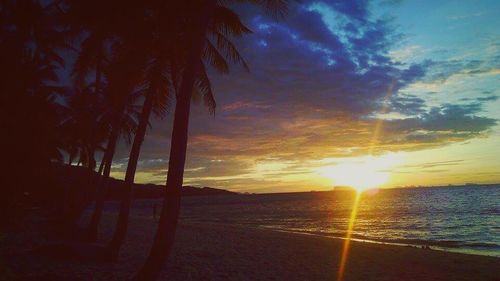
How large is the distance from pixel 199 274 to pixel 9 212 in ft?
24.2

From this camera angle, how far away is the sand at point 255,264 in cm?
1148

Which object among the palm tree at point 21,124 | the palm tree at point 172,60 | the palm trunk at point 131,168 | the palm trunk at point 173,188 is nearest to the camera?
the palm tree at point 21,124

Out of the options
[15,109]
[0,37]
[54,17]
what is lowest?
[15,109]

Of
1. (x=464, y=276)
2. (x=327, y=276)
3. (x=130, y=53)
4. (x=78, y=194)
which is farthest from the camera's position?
(x=78, y=194)

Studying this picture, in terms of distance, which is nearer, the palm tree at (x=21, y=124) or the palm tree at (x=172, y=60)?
the palm tree at (x=21, y=124)

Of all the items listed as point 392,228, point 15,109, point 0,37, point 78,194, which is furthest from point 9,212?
point 392,228

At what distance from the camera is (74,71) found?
1939 centimetres

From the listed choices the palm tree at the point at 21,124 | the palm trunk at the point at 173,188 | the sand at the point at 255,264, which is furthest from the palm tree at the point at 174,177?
the sand at the point at 255,264

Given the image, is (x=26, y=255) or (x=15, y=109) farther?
(x=26, y=255)

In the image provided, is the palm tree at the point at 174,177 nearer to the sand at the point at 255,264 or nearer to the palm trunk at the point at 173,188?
the palm trunk at the point at 173,188

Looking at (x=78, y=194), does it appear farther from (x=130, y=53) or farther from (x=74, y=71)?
(x=130, y=53)

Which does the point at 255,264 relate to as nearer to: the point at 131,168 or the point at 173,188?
the point at 131,168

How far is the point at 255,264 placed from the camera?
52.3 ft

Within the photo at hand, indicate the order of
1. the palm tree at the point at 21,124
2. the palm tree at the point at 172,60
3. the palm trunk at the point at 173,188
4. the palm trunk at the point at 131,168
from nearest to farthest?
the palm tree at the point at 21,124 < the palm trunk at the point at 173,188 < the palm tree at the point at 172,60 < the palm trunk at the point at 131,168
